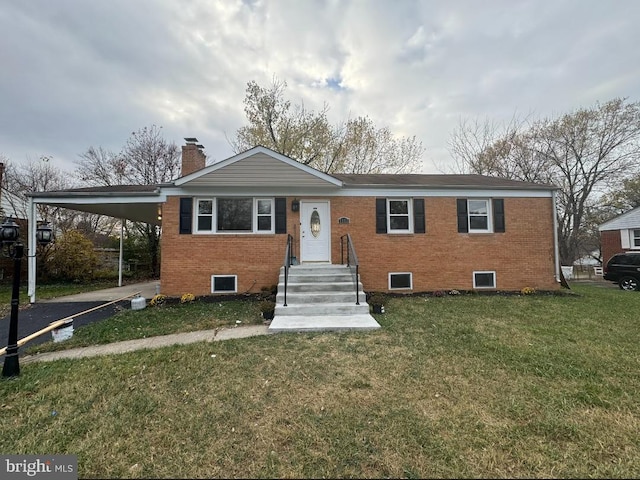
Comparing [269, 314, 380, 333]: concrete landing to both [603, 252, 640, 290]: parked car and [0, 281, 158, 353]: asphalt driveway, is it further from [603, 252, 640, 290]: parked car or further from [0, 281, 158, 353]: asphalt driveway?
[603, 252, 640, 290]: parked car

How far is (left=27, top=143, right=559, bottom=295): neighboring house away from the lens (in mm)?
8562

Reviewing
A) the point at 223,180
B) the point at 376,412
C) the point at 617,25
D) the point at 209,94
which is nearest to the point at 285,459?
the point at 376,412

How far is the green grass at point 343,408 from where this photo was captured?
2143mm

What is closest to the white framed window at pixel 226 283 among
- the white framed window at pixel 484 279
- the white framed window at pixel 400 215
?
the white framed window at pixel 400 215

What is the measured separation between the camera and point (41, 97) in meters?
11.9

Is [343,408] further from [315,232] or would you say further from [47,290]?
[47,290]

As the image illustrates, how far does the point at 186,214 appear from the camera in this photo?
8664 millimetres

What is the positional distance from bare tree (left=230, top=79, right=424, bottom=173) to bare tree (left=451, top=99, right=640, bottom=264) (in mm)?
5799

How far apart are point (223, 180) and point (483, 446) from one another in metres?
8.21

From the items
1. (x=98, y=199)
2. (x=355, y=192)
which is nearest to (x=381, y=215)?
(x=355, y=192)

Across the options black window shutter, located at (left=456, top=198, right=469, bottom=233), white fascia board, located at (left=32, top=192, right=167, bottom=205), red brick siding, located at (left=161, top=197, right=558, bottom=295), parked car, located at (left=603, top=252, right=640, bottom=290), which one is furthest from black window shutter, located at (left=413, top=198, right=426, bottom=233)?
parked car, located at (left=603, top=252, right=640, bottom=290)

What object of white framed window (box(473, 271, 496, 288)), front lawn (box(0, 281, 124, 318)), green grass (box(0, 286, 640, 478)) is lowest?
green grass (box(0, 286, 640, 478))

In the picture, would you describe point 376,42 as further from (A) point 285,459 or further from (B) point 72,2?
(A) point 285,459

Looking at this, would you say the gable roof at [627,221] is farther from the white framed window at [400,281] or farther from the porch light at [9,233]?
the porch light at [9,233]
